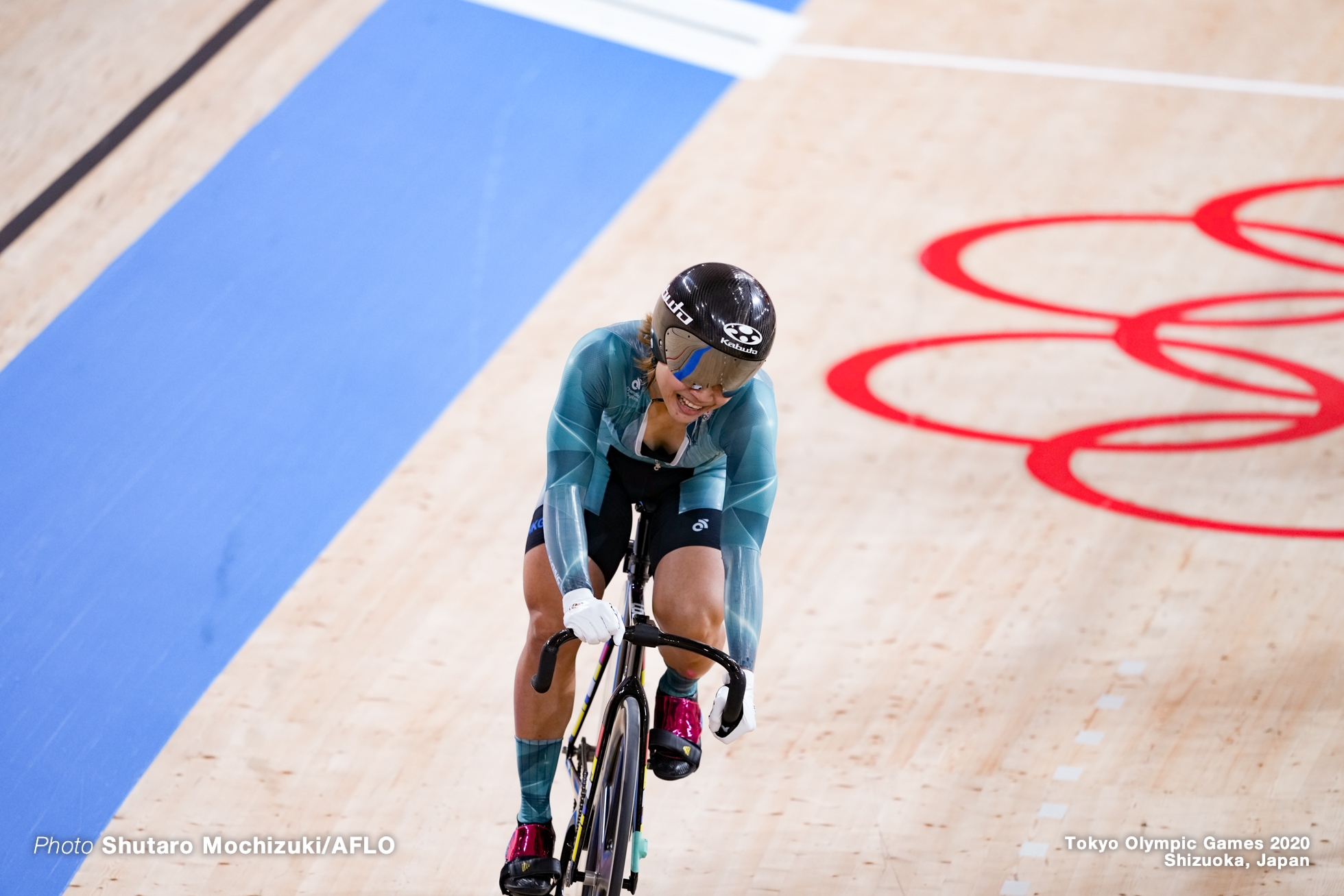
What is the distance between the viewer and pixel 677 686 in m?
2.76

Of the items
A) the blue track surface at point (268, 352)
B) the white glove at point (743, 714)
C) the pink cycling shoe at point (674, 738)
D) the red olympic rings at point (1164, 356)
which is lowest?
the blue track surface at point (268, 352)

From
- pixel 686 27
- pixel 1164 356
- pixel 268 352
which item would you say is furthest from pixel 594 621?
pixel 686 27

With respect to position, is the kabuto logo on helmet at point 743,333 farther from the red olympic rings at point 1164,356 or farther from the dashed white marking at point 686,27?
the dashed white marking at point 686,27

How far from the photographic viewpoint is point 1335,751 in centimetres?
332

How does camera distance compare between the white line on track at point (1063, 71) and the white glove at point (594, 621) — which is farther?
the white line on track at point (1063, 71)

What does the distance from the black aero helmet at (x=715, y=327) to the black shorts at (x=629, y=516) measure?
375mm

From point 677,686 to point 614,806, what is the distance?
40cm

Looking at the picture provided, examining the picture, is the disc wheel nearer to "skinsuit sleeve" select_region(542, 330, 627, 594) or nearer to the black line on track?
"skinsuit sleeve" select_region(542, 330, 627, 594)

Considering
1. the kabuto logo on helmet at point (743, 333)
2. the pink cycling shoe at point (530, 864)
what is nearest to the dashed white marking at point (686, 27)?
the kabuto logo on helmet at point (743, 333)

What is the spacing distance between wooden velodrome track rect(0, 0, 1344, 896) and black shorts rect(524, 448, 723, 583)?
30.6 inches

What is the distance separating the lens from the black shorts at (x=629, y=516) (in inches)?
104

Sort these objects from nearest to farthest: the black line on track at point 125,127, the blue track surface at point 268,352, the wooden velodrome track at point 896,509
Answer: the wooden velodrome track at point 896,509, the blue track surface at point 268,352, the black line on track at point 125,127

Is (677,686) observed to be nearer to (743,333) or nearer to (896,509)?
(743,333)

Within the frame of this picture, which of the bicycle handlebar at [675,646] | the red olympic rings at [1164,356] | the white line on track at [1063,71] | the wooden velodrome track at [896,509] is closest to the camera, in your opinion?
the bicycle handlebar at [675,646]
